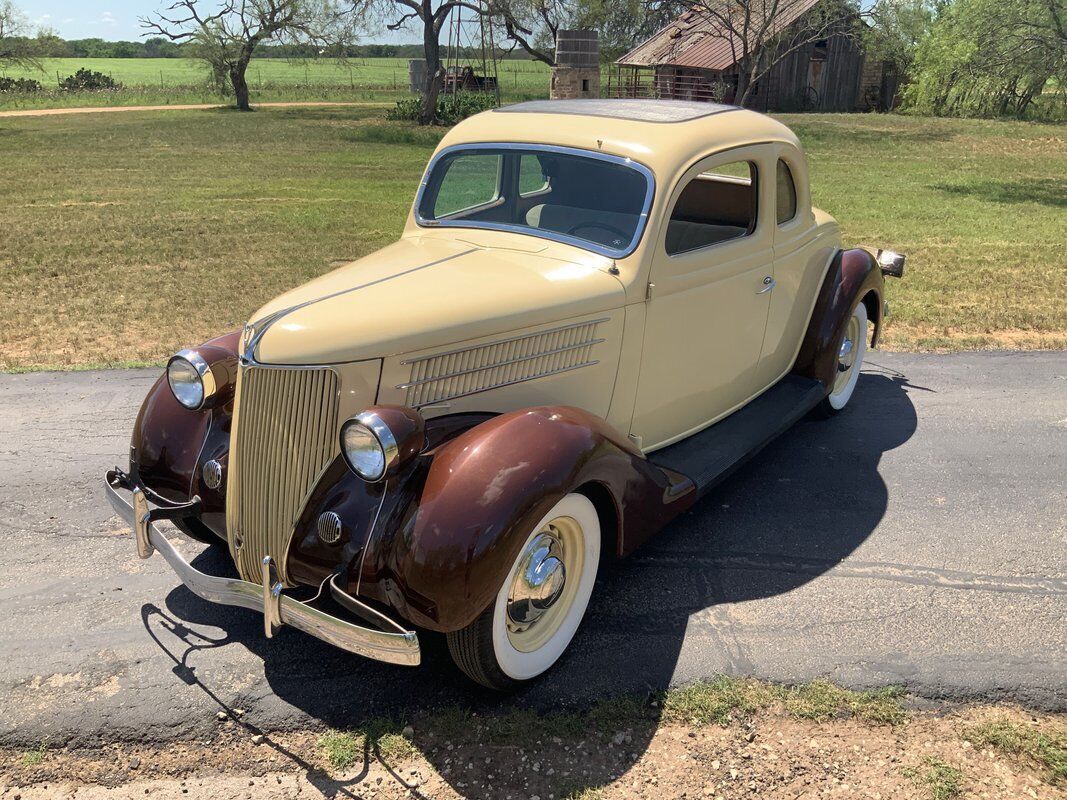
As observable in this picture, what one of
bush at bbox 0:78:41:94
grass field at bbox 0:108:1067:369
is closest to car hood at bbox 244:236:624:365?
grass field at bbox 0:108:1067:369

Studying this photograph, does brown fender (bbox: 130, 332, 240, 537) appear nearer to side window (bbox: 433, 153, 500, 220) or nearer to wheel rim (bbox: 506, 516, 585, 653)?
wheel rim (bbox: 506, 516, 585, 653)

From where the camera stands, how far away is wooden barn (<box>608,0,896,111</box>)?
110 feet

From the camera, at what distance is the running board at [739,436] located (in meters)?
4.03

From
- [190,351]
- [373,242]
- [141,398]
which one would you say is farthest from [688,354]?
[373,242]

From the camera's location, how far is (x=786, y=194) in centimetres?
491

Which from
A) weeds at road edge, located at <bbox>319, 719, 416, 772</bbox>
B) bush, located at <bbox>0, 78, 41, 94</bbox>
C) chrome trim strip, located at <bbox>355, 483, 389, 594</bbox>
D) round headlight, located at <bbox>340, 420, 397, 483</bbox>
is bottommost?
weeds at road edge, located at <bbox>319, 719, 416, 772</bbox>

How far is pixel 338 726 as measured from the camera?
9.93 feet

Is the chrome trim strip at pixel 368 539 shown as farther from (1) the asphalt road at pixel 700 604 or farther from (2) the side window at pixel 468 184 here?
(2) the side window at pixel 468 184

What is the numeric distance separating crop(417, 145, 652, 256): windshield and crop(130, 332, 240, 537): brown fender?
1.41 meters

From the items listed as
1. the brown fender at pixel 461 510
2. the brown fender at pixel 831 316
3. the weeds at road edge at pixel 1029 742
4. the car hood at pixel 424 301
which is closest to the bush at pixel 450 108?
the brown fender at pixel 831 316

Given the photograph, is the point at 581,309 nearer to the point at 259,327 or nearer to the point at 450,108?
the point at 259,327

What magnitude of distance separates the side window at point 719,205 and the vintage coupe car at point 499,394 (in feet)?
0.05

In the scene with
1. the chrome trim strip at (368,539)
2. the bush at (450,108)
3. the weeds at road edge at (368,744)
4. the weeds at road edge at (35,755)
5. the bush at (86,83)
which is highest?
the bush at (86,83)

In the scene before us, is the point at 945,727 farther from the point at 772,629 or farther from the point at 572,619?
the point at 572,619
